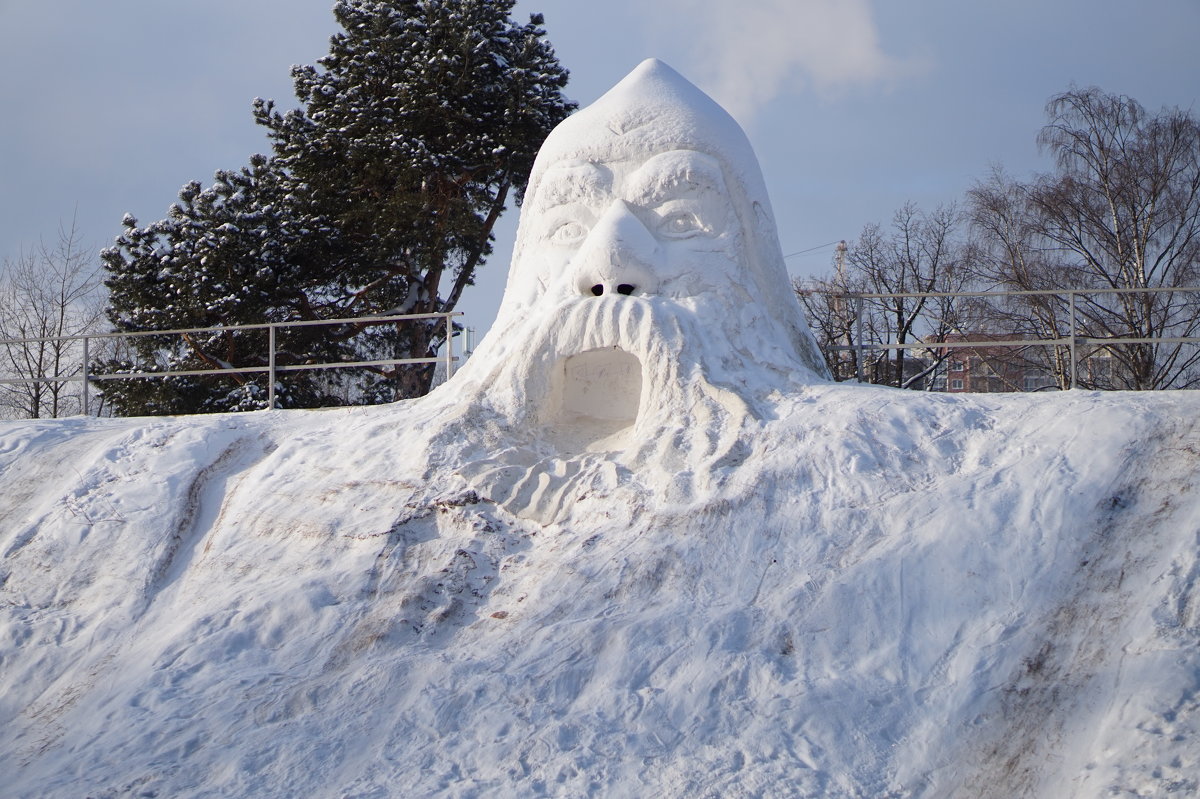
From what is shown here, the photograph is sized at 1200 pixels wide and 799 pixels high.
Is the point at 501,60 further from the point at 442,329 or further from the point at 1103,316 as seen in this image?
the point at 1103,316

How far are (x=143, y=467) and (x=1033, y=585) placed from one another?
235 inches

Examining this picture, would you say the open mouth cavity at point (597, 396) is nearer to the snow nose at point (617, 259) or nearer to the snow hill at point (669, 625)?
the snow nose at point (617, 259)

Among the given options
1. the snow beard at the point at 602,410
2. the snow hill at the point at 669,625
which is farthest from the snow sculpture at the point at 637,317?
the snow hill at the point at 669,625

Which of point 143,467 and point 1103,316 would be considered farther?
point 1103,316

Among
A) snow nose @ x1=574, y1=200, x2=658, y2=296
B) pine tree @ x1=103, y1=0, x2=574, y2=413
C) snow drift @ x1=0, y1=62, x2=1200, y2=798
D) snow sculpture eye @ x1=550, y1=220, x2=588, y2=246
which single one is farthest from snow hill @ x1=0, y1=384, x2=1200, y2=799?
pine tree @ x1=103, y1=0, x2=574, y2=413

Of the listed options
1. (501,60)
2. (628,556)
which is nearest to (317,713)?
(628,556)

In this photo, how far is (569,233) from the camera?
8.33 metres

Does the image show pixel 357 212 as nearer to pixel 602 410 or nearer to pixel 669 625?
pixel 602 410

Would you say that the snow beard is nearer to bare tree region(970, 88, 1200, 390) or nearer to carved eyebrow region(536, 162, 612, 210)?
carved eyebrow region(536, 162, 612, 210)

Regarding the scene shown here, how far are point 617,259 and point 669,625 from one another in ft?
8.36

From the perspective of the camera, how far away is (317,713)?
20.0ft

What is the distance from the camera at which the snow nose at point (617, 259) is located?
7738 millimetres

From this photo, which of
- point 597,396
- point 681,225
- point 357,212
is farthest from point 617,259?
point 357,212

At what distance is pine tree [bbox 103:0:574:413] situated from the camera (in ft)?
58.0
